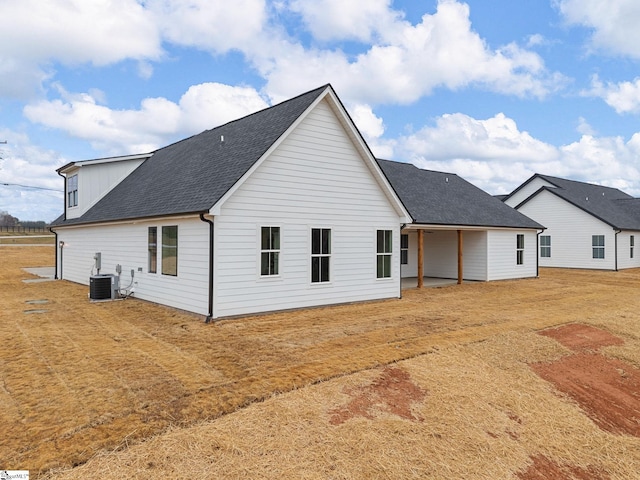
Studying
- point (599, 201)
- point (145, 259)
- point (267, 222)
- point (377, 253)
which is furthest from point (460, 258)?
point (599, 201)

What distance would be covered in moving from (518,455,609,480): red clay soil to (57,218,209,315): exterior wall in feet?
25.4

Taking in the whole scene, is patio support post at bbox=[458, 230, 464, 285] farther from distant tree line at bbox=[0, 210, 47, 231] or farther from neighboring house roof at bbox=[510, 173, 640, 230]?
distant tree line at bbox=[0, 210, 47, 231]

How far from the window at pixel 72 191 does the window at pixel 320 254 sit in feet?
41.3

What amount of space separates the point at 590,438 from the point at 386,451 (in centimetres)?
250

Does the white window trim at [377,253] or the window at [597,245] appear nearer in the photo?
the white window trim at [377,253]

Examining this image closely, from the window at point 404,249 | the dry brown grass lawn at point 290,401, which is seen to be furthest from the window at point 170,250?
the window at point 404,249

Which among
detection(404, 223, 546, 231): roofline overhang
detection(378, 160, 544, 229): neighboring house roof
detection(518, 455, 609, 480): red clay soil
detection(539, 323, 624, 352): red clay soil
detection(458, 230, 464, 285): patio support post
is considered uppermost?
detection(378, 160, 544, 229): neighboring house roof

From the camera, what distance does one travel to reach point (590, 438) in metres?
4.55

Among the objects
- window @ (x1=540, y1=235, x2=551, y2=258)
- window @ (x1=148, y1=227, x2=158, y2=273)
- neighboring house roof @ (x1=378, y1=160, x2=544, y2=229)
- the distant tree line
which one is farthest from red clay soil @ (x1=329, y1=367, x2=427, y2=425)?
the distant tree line

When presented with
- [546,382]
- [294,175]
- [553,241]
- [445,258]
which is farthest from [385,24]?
[553,241]

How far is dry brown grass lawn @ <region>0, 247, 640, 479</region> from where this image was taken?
12.4 ft

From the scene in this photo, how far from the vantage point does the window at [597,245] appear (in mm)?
26203

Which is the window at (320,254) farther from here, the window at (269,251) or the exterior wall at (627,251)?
the exterior wall at (627,251)

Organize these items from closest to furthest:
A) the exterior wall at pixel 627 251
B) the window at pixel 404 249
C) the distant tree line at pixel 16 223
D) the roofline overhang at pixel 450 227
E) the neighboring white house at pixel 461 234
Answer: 1. the roofline overhang at pixel 450 227
2. the neighboring white house at pixel 461 234
3. the window at pixel 404 249
4. the exterior wall at pixel 627 251
5. the distant tree line at pixel 16 223
